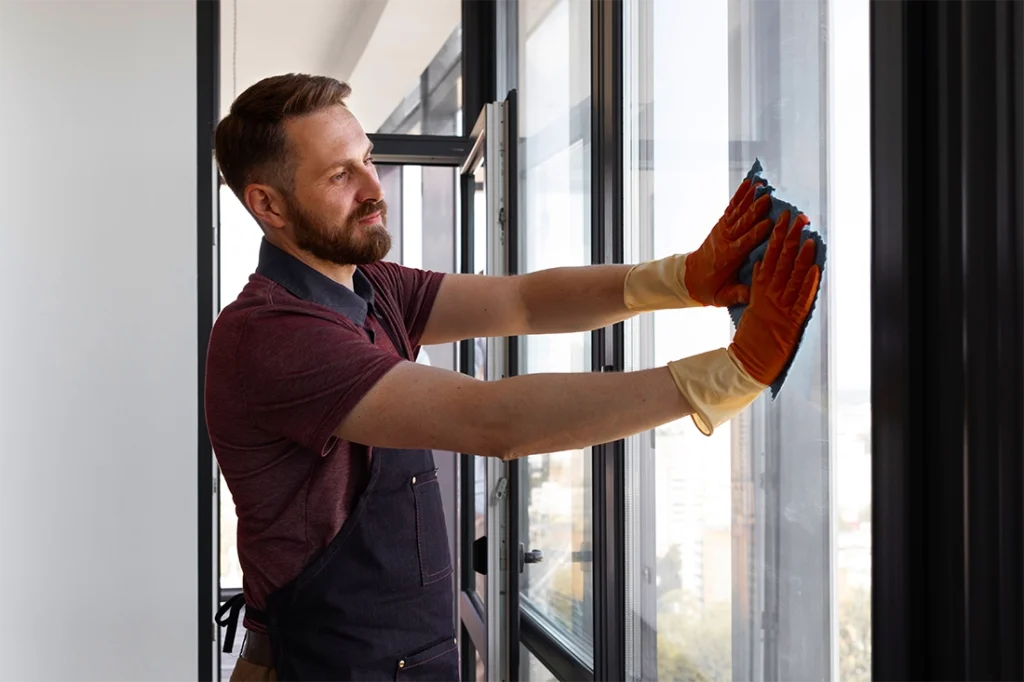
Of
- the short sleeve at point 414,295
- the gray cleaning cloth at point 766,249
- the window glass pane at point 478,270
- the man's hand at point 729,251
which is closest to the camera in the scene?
the gray cleaning cloth at point 766,249

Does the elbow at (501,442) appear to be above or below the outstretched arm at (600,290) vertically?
below

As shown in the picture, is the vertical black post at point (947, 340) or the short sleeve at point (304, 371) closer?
the vertical black post at point (947, 340)

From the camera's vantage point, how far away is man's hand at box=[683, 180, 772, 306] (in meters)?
1.10

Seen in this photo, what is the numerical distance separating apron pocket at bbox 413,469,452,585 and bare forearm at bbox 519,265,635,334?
1.01 ft

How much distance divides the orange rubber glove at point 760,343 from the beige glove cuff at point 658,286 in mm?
219

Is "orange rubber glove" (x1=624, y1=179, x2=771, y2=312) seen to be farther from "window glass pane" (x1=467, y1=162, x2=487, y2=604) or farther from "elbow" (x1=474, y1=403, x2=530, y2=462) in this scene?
"window glass pane" (x1=467, y1=162, x2=487, y2=604)

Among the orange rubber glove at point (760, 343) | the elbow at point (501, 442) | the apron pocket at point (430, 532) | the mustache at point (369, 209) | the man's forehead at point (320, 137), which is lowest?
the apron pocket at point (430, 532)

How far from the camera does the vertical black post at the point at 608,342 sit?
1.81 m

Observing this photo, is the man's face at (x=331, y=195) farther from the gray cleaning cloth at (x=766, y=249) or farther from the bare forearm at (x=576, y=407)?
the gray cleaning cloth at (x=766, y=249)

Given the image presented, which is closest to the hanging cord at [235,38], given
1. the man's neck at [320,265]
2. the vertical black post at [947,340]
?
the man's neck at [320,265]

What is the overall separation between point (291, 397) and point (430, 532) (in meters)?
0.40

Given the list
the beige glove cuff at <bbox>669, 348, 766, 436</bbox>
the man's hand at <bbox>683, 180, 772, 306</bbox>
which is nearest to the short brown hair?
the man's hand at <bbox>683, 180, 772, 306</bbox>

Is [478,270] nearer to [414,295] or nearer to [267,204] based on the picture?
[414,295]

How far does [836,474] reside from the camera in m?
1.05
